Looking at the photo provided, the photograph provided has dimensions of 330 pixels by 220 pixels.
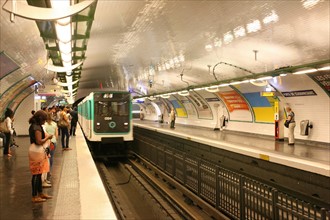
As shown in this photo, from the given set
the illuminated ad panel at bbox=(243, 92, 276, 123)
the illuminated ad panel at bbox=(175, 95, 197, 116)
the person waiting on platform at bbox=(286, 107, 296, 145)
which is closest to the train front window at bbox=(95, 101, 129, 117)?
the illuminated ad panel at bbox=(243, 92, 276, 123)

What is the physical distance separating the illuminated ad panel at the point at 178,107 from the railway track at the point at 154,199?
11788mm

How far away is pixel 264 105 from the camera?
14984 mm

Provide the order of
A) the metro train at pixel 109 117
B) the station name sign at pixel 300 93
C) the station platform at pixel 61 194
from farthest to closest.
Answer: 1. the metro train at pixel 109 117
2. the station name sign at pixel 300 93
3. the station platform at pixel 61 194

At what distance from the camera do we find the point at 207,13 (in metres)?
6.99

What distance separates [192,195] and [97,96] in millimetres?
8281

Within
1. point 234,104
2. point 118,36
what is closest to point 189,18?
point 118,36

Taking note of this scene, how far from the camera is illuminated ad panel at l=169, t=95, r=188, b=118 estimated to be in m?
25.0

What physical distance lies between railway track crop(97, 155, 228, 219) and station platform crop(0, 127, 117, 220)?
1.58 metres

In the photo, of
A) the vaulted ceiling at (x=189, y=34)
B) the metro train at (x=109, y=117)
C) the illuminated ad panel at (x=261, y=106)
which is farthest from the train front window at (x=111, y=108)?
the illuminated ad panel at (x=261, y=106)

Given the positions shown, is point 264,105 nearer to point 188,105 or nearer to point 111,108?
point 111,108

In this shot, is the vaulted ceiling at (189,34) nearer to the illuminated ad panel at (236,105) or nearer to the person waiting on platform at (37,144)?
the person waiting on platform at (37,144)

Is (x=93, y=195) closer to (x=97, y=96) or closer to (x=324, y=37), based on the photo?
(x=324, y=37)

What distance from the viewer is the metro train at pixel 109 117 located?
15.3 m

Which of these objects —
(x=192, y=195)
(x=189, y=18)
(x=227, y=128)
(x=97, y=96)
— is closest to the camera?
(x=189, y=18)
